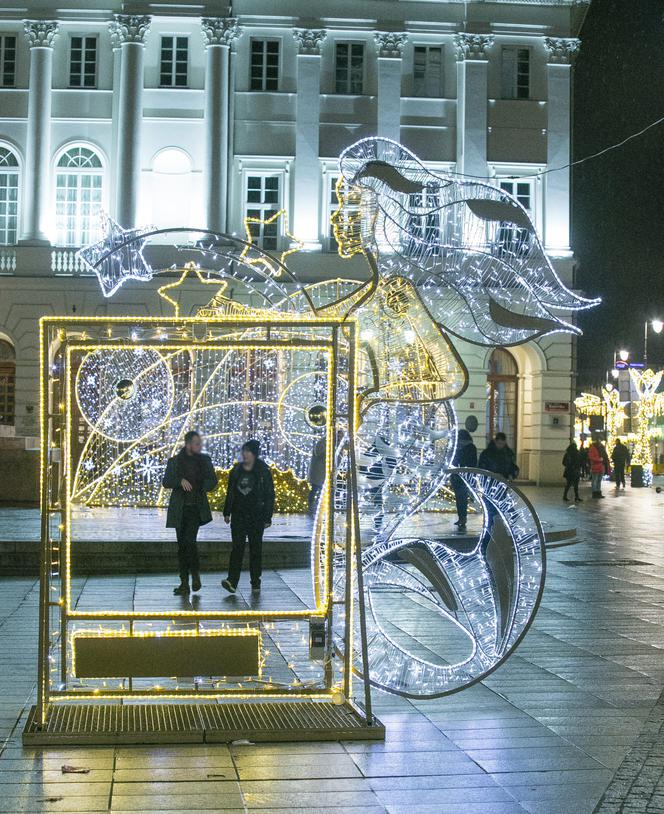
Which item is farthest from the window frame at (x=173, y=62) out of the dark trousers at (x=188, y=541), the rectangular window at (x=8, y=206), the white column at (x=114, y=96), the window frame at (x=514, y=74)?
the dark trousers at (x=188, y=541)

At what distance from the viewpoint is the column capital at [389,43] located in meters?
38.7

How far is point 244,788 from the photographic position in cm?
600

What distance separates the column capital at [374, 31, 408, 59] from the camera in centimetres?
3869

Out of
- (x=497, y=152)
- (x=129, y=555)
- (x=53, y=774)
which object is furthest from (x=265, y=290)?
(x=53, y=774)

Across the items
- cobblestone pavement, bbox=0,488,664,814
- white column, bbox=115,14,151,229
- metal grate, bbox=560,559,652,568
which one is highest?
white column, bbox=115,14,151,229

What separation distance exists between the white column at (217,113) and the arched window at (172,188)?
830mm

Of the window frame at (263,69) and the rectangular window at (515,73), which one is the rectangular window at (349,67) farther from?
the rectangular window at (515,73)

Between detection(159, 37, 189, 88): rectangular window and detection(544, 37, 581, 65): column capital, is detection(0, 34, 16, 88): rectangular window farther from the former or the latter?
detection(544, 37, 581, 65): column capital

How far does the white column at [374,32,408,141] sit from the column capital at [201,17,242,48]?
13.8ft

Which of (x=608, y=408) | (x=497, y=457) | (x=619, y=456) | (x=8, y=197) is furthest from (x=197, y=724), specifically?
(x=608, y=408)

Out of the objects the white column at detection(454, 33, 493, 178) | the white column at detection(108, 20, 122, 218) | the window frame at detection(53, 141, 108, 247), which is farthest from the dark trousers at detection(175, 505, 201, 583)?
the white column at detection(454, 33, 493, 178)

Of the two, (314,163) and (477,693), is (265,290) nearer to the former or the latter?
(314,163)

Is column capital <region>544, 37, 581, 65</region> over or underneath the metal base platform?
over

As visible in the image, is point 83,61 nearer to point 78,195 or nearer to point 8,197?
point 78,195
